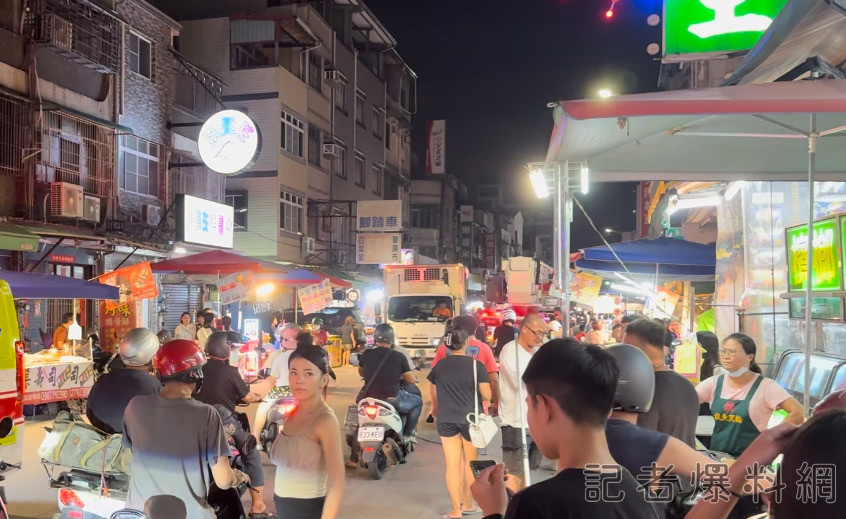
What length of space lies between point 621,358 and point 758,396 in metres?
2.53

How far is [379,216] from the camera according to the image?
102 ft

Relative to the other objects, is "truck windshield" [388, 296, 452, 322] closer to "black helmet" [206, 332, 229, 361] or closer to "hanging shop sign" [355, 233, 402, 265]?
"hanging shop sign" [355, 233, 402, 265]

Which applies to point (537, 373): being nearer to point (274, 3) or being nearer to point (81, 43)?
point (81, 43)

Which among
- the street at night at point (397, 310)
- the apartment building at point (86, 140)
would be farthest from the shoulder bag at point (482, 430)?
the apartment building at point (86, 140)

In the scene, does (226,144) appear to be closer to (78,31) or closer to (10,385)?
(78,31)

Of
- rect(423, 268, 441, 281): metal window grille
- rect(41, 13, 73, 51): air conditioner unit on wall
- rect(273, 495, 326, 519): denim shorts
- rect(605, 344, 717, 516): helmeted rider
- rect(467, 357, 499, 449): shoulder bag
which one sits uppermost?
rect(41, 13, 73, 51): air conditioner unit on wall

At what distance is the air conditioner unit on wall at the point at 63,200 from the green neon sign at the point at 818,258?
1467cm

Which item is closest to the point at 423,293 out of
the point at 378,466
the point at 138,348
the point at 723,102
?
the point at 378,466

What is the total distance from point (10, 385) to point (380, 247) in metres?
24.7

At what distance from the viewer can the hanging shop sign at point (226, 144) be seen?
20.0 m

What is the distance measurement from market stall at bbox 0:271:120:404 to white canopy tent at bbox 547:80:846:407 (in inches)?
330

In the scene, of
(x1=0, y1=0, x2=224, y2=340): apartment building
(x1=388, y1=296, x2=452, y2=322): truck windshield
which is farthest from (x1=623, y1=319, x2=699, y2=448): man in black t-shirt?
(x1=388, y1=296, x2=452, y2=322): truck windshield

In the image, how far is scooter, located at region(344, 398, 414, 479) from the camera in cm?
841

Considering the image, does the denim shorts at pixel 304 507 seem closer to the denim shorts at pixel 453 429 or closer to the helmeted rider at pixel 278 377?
the denim shorts at pixel 453 429
